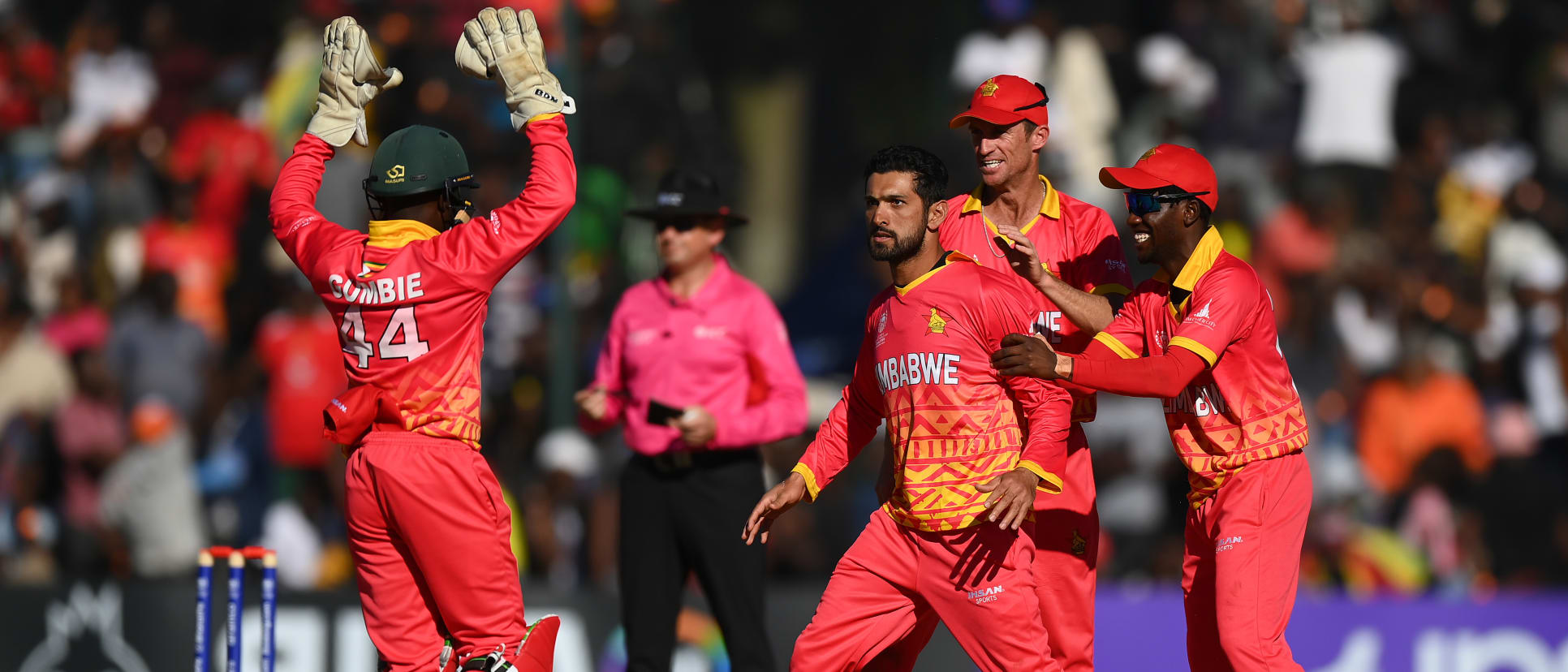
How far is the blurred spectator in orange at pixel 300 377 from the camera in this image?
38.4 feet

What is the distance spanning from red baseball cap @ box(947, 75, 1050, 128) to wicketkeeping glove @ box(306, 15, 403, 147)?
2.22 m

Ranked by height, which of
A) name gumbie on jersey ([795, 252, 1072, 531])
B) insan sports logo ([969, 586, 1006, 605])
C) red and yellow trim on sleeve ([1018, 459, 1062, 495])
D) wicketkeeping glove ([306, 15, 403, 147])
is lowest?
insan sports logo ([969, 586, 1006, 605])

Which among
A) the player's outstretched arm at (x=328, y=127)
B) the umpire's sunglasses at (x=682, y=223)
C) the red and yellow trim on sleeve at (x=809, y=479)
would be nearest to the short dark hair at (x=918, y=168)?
the red and yellow trim on sleeve at (x=809, y=479)

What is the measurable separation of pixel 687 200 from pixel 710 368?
2.67 ft

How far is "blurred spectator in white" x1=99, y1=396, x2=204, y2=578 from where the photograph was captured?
1136 centimetres

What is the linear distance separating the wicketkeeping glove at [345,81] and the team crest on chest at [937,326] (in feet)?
7.29

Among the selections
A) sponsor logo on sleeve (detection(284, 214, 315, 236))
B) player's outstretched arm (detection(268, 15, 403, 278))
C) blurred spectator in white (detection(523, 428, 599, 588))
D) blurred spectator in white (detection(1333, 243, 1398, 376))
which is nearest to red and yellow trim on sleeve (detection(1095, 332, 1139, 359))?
player's outstretched arm (detection(268, 15, 403, 278))

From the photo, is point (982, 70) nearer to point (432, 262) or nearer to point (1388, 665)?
point (1388, 665)

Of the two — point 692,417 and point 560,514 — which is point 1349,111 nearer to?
point 560,514

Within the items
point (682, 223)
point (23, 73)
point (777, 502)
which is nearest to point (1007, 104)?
point (777, 502)

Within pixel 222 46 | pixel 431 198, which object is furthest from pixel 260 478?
pixel 431 198

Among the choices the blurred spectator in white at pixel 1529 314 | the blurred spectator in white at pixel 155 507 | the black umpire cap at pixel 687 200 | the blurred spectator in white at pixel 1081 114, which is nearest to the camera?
the black umpire cap at pixel 687 200

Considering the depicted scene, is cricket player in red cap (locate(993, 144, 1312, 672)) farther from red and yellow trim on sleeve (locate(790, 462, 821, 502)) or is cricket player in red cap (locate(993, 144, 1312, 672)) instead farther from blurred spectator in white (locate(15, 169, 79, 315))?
blurred spectator in white (locate(15, 169, 79, 315))

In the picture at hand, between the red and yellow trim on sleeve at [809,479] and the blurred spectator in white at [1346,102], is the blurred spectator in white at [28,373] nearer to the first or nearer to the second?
the red and yellow trim on sleeve at [809,479]
